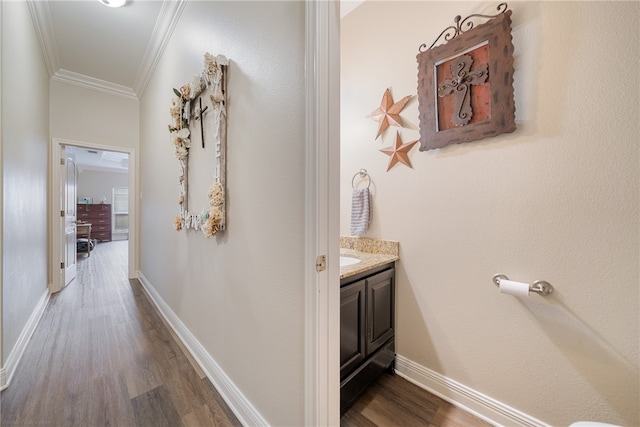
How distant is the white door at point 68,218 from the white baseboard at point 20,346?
3.30ft

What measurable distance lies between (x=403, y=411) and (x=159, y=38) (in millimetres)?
3713

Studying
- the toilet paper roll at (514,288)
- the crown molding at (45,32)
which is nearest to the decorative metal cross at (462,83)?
the toilet paper roll at (514,288)

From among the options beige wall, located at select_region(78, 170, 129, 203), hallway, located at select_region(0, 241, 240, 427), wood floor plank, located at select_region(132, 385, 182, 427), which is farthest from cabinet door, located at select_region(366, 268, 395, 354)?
beige wall, located at select_region(78, 170, 129, 203)

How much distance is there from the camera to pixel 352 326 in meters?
1.36

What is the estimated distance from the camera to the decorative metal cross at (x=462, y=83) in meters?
1.34

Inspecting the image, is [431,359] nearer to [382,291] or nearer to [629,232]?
[382,291]

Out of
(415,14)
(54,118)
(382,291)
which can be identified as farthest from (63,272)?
(415,14)

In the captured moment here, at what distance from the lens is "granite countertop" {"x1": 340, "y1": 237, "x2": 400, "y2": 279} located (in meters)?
1.44

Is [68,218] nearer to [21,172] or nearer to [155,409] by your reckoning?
[21,172]

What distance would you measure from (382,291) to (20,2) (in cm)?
343

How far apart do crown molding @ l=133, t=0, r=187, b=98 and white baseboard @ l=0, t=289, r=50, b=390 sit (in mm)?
2788

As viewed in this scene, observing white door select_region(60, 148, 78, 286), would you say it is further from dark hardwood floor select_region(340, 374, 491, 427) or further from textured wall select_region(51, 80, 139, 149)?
dark hardwood floor select_region(340, 374, 491, 427)

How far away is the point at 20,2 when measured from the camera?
73.4 inches

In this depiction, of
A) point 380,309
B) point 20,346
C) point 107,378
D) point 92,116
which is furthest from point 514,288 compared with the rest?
point 92,116
